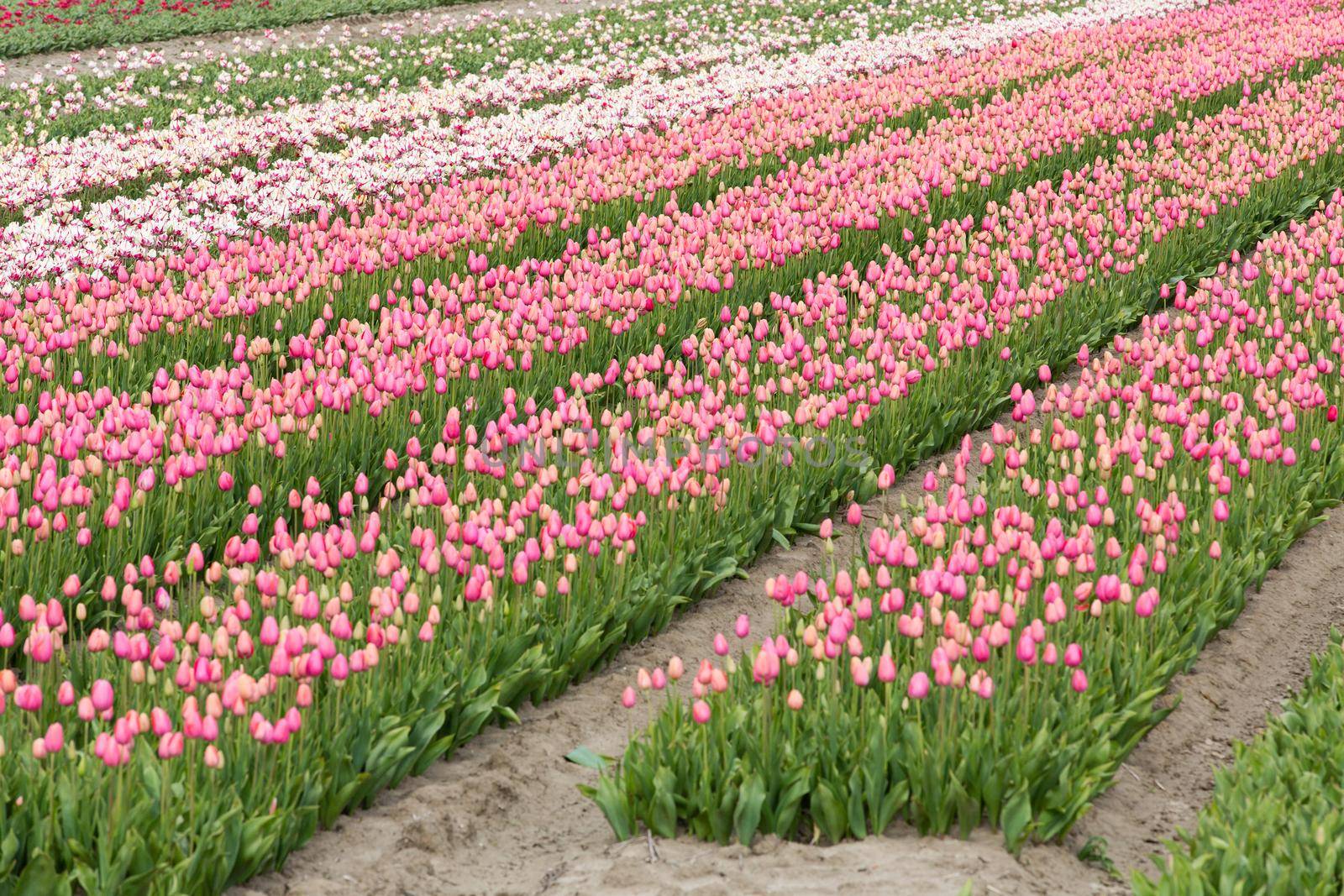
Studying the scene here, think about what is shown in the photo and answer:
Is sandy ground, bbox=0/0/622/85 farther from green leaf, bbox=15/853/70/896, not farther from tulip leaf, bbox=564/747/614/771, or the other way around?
green leaf, bbox=15/853/70/896

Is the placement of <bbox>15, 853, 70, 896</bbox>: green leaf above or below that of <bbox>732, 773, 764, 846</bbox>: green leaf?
above

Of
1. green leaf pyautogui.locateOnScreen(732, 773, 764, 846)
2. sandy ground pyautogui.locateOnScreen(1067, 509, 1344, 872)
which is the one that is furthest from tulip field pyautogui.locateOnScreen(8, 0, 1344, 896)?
sandy ground pyautogui.locateOnScreen(1067, 509, 1344, 872)

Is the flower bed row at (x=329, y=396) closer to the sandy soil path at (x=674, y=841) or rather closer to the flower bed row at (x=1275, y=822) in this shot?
the sandy soil path at (x=674, y=841)

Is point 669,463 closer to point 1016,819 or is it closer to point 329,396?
point 329,396

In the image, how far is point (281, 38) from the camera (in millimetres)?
24156

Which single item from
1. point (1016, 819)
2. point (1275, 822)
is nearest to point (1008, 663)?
point (1016, 819)

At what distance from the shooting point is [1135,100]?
54.0 ft

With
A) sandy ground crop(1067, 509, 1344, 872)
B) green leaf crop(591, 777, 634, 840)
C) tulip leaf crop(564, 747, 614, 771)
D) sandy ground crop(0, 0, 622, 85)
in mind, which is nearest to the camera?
green leaf crop(591, 777, 634, 840)

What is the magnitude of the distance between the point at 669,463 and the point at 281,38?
64.0ft

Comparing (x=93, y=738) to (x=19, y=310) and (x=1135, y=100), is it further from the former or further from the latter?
(x=1135, y=100)

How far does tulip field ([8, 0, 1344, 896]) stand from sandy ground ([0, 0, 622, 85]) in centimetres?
544

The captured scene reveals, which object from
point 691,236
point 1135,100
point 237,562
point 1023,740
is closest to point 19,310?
point 237,562

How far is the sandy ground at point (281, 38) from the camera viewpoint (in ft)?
70.6

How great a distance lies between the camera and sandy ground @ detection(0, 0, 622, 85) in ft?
70.6
